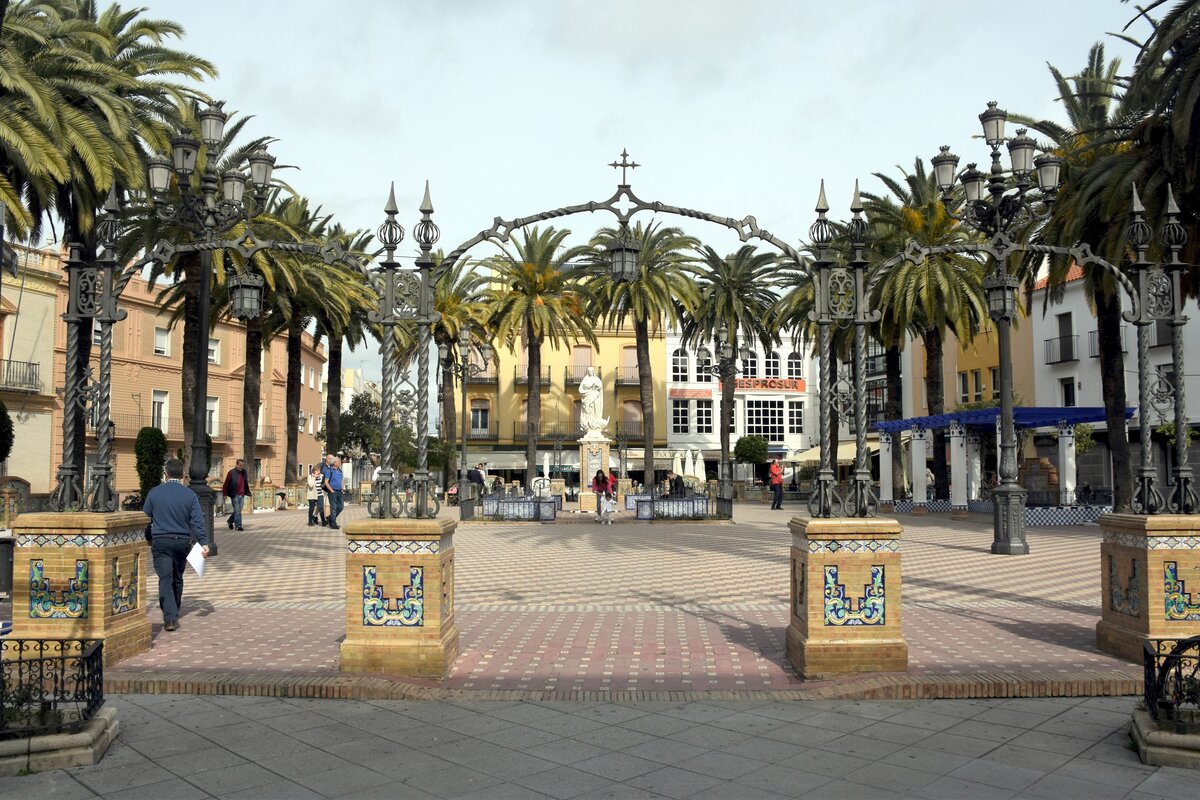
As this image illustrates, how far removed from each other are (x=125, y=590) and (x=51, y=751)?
305 cm

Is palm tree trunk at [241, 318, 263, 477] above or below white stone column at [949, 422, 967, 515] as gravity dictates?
above

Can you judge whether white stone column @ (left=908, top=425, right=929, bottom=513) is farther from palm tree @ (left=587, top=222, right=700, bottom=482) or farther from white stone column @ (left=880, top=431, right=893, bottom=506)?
palm tree @ (left=587, top=222, right=700, bottom=482)

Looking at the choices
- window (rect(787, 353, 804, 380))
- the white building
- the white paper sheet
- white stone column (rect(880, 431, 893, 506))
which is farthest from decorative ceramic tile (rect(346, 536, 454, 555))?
window (rect(787, 353, 804, 380))

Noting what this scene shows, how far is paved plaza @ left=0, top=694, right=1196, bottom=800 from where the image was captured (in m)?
5.09

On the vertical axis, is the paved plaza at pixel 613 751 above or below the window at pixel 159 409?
below

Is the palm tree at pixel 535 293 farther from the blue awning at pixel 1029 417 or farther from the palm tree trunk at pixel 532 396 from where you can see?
the blue awning at pixel 1029 417

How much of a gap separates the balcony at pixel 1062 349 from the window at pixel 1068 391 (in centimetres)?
87

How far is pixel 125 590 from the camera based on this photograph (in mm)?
8250

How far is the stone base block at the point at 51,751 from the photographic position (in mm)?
5289

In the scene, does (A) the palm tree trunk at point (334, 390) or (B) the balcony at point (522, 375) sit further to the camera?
(B) the balcony at point (522, 375)

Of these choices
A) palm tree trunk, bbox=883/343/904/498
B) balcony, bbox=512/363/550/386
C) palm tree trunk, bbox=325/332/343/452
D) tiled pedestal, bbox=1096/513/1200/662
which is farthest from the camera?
balcony, bbox=512/363/550/386

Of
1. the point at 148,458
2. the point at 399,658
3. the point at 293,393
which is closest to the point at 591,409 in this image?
the point at 293,393

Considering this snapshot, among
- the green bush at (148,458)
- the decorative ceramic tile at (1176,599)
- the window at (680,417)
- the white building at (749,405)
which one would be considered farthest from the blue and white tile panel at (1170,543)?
the window at (680,417)

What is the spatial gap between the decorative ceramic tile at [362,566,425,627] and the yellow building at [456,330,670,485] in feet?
161
